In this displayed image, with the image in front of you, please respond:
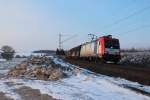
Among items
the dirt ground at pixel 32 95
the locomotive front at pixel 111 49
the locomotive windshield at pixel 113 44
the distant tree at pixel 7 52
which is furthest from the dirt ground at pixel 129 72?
the distant tree at pixel 7 52

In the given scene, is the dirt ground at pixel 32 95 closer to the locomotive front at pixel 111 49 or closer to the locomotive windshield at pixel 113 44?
the locomotive front at pixel 111 49

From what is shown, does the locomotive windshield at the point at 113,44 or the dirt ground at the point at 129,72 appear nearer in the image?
the dirt ground at the point at 129,72

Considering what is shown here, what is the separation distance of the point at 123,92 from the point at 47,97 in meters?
3.15

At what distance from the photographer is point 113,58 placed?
43219 millimetres

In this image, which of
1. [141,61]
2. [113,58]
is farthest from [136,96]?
[141,61]

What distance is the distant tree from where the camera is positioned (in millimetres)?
169375

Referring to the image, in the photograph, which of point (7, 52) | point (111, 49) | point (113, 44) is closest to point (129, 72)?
point (111, 49)

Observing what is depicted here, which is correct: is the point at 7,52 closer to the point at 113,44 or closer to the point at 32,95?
the point at 113,44

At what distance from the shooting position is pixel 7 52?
578 feet

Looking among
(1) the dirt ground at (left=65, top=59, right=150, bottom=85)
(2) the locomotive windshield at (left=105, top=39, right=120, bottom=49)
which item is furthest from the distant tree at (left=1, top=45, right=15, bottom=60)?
(1) the dirt ground at (left=65, top=59, right=150, bottom=85)

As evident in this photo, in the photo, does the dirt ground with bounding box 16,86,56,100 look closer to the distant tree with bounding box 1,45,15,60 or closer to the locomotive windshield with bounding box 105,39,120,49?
the locomotive windshield with bounding box 105,39,120,49

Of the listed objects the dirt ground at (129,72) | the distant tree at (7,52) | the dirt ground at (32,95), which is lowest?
the dirt ground at (32,95)

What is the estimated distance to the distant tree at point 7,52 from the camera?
16938 centimetres

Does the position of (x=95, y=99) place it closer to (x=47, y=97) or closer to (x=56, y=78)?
(x=47, y=97)
